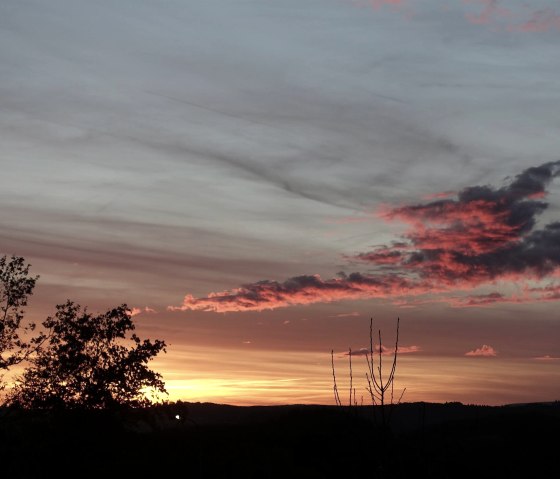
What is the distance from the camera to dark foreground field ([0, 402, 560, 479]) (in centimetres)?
5694

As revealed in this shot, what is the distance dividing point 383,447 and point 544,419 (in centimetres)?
17371

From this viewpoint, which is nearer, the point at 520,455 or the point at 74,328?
the point at 74,328

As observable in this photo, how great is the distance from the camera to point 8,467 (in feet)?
188

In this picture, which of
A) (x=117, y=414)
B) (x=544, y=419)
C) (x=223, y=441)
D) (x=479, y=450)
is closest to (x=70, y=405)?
(x=117, y=414)

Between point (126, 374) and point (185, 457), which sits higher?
point (126, 374)

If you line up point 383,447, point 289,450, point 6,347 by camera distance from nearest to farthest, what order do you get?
point 383,447 → point 6,347 → point 289,450

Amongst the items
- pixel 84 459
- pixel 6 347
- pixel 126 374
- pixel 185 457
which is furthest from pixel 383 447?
pixel 185 457

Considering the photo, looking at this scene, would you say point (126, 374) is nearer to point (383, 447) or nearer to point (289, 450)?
point (383, 447)

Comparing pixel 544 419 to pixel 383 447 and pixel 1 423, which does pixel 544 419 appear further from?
pixel 383 447

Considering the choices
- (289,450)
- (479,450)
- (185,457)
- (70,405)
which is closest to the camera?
(70,405)

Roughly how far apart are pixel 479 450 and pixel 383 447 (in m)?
132

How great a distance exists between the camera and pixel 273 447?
114375 mm

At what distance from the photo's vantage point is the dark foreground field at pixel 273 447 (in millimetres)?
56938

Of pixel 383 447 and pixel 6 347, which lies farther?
pixel 6 347
